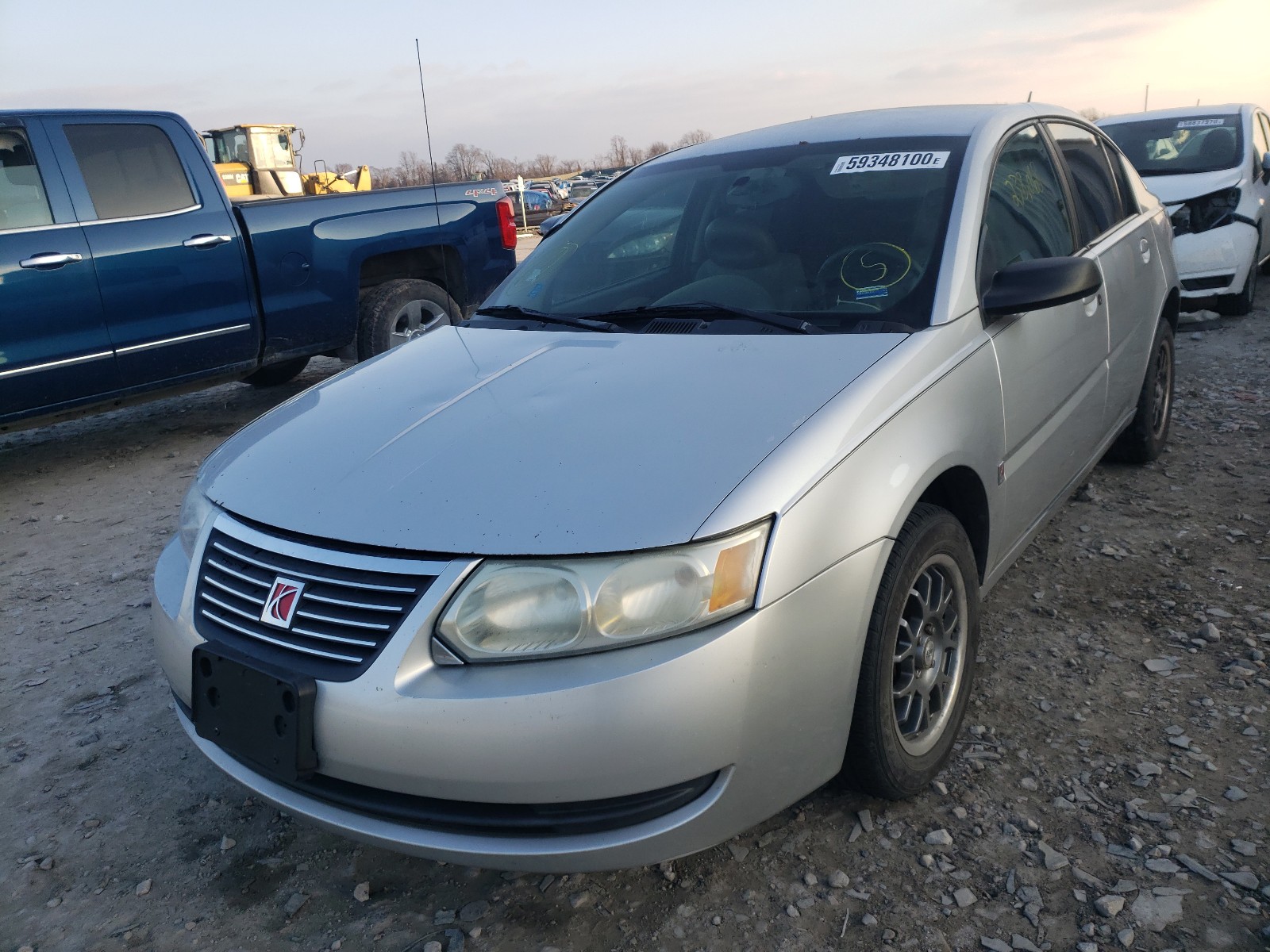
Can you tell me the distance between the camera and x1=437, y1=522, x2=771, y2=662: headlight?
5.50ft

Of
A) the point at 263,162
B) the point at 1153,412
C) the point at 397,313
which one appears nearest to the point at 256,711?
the point at 1153,412

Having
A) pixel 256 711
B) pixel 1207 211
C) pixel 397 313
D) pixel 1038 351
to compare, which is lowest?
pixel 256 711

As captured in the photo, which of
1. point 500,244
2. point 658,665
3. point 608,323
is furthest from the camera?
point 500,244

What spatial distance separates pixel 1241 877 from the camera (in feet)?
6.35

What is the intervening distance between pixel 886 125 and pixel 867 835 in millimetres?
2122

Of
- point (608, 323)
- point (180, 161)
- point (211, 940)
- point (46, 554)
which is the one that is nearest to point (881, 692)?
point (608, 323)

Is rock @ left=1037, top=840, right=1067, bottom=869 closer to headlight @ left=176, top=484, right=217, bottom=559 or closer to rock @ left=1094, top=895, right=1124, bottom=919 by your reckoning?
rock @ left=1094, top=895, right=1124, bottom=919

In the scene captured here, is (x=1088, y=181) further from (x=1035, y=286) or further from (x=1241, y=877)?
(x=1241, y=877)

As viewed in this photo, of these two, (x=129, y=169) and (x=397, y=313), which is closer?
(x=129, y=169)

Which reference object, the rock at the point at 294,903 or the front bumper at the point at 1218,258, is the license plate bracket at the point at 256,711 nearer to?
the rock at the point at 294,903

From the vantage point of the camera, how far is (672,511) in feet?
5.64

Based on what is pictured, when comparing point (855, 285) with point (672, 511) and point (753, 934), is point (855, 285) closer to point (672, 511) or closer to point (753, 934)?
point (672, 511)

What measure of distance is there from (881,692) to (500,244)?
17.8 feet

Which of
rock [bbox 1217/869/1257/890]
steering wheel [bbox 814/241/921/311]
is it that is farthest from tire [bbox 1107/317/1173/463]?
rock [bbox 1217/869/1257/890]
